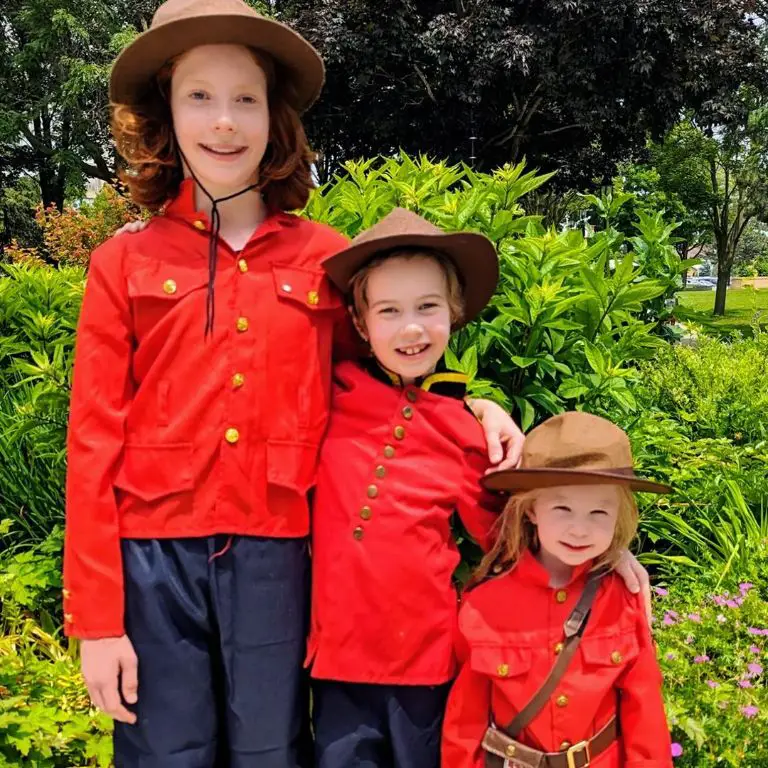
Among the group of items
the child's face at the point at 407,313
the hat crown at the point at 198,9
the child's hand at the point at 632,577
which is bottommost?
the child's hand at the point at 632,577

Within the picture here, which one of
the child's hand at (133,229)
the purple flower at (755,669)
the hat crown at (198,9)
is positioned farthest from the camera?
the purple flower at (755,669)

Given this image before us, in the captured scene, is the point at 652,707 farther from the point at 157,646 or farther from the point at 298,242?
the point at 298,242

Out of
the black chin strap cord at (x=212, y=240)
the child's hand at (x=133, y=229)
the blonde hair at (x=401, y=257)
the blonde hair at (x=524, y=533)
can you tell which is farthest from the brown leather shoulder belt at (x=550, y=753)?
the child's hand at (x=133, y=229)

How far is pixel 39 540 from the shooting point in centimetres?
350

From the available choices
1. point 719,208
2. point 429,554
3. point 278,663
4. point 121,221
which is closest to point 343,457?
point 429,554

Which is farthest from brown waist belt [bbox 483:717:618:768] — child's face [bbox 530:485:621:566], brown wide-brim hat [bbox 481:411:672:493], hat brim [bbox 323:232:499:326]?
hat brim [bbox 323:232:499:326]

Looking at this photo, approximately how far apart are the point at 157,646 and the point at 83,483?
38 cm

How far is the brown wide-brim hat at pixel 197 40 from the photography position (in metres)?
1.65

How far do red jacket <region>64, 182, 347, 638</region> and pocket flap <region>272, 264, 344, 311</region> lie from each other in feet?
0.05

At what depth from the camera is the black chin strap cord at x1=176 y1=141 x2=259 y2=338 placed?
1.73 metres

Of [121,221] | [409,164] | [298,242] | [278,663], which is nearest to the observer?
[278,663]

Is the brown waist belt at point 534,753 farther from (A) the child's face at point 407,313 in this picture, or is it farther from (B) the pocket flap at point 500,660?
(A) the child's face at point 407,313

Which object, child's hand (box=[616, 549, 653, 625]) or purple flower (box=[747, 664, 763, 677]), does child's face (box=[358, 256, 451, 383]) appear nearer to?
child's hand (box=[616, 549, 653, 625])

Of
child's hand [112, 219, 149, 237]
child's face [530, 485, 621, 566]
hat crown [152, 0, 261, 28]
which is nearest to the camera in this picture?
hat crown [152, 0, 261, 28]
